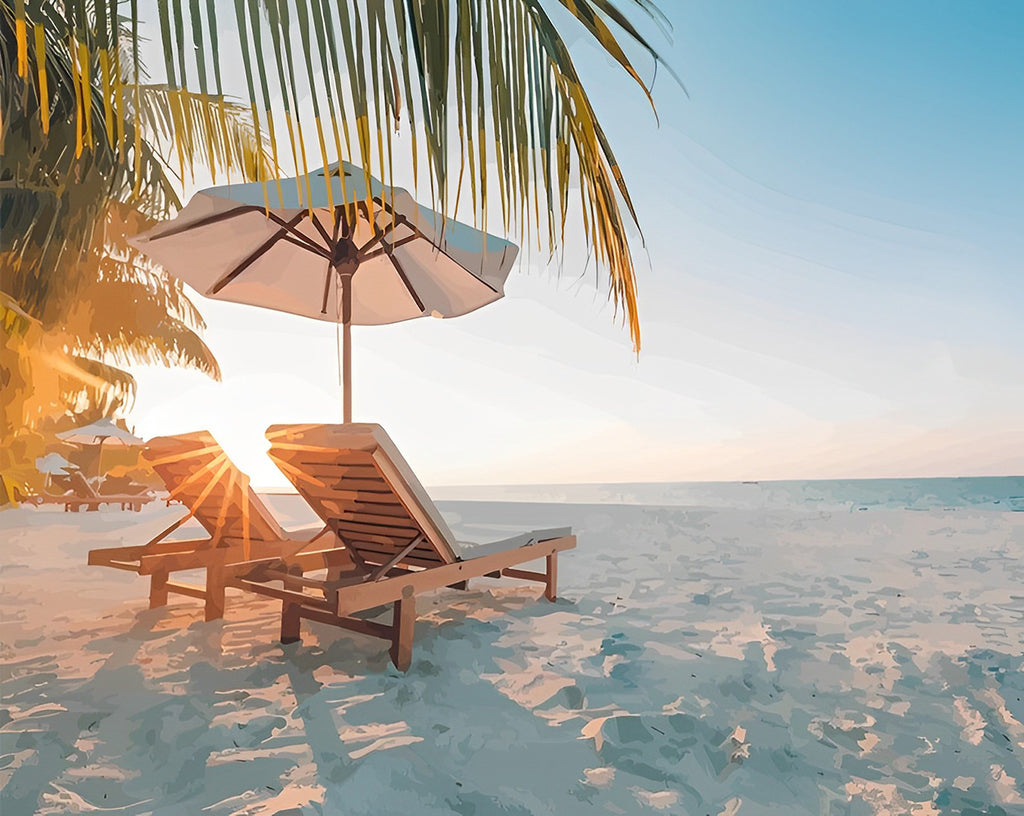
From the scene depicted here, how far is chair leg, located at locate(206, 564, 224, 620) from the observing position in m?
3.42

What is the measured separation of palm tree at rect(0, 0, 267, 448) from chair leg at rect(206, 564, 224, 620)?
6.39 feet

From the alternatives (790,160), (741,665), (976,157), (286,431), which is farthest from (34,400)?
(976,157)

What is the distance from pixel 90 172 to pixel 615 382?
25.3 meters

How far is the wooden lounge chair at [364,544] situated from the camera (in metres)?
2.72

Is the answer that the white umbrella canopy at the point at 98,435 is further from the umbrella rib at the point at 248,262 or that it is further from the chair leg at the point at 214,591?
the chair leg at the point at 214,591

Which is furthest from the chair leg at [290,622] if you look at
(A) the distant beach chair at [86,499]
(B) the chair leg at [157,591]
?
(A) the distant beach chair at [86,499]

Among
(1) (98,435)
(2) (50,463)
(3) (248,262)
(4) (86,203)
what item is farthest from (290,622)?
(2) (50,463)

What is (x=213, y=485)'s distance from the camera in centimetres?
345

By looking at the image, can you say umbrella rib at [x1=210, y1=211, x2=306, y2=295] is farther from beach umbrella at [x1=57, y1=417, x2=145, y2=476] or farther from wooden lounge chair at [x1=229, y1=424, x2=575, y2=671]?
beach umbrella at [x1=57, y1=417, x2=145, y2=476]

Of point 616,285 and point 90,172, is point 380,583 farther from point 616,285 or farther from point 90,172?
point 90,172

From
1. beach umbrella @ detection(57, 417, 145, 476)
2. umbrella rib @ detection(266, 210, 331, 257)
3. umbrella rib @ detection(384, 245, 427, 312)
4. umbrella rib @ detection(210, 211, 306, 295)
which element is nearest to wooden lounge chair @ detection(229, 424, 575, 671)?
umbrella rib @ detection(266, 210, 331, 257)

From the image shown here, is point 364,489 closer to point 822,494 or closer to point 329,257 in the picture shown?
point 329,257

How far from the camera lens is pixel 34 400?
11031 mm

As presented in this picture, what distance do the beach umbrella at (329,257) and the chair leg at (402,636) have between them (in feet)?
5.75
